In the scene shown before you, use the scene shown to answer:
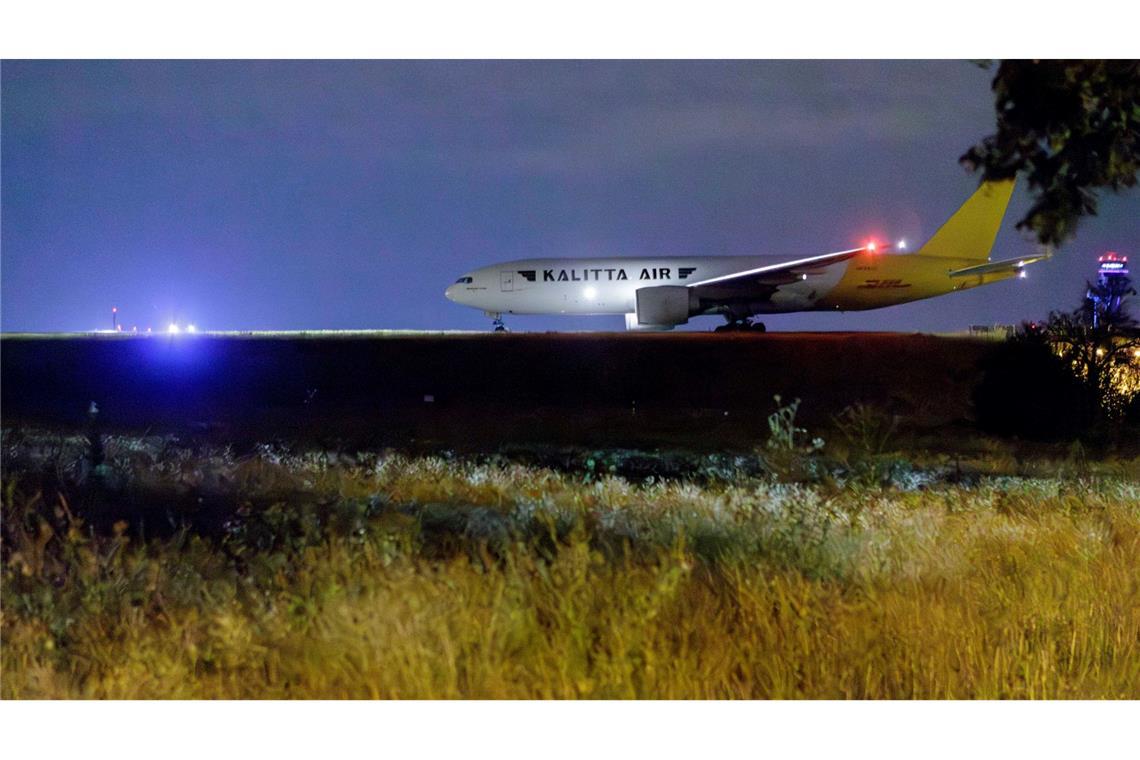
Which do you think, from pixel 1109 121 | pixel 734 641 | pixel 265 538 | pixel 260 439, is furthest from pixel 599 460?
pixel 734 641

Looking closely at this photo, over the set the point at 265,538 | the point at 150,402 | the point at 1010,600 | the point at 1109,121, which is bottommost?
the point at 1010,600

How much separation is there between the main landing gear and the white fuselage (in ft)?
5.13

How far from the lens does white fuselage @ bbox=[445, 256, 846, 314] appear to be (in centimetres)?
4091

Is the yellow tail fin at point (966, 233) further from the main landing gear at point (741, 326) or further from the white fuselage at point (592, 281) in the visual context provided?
the main landing gear at point (741, 326)

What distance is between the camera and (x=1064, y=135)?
11.6m

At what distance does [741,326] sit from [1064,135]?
29675 millimetres

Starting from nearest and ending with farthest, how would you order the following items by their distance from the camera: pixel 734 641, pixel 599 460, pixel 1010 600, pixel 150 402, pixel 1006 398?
pixel 734 641 → pixel 1010 600 → pixel 599 460 → pixel 1006 398 → pixel 150 402

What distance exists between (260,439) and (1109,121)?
42.3 feet

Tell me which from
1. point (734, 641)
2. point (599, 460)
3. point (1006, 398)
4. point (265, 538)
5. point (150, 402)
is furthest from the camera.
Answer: point (150, 402)

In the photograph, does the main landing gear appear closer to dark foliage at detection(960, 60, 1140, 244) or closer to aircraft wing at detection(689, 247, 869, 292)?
aircraft wing at detection(689, 247, 869, 292)

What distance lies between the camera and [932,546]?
8.45 metres

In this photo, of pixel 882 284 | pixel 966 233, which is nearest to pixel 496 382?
pixel 882 284

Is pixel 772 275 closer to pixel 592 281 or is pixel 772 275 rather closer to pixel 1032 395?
pixel 592 281

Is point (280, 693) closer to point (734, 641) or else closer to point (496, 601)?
point (496, 601)
